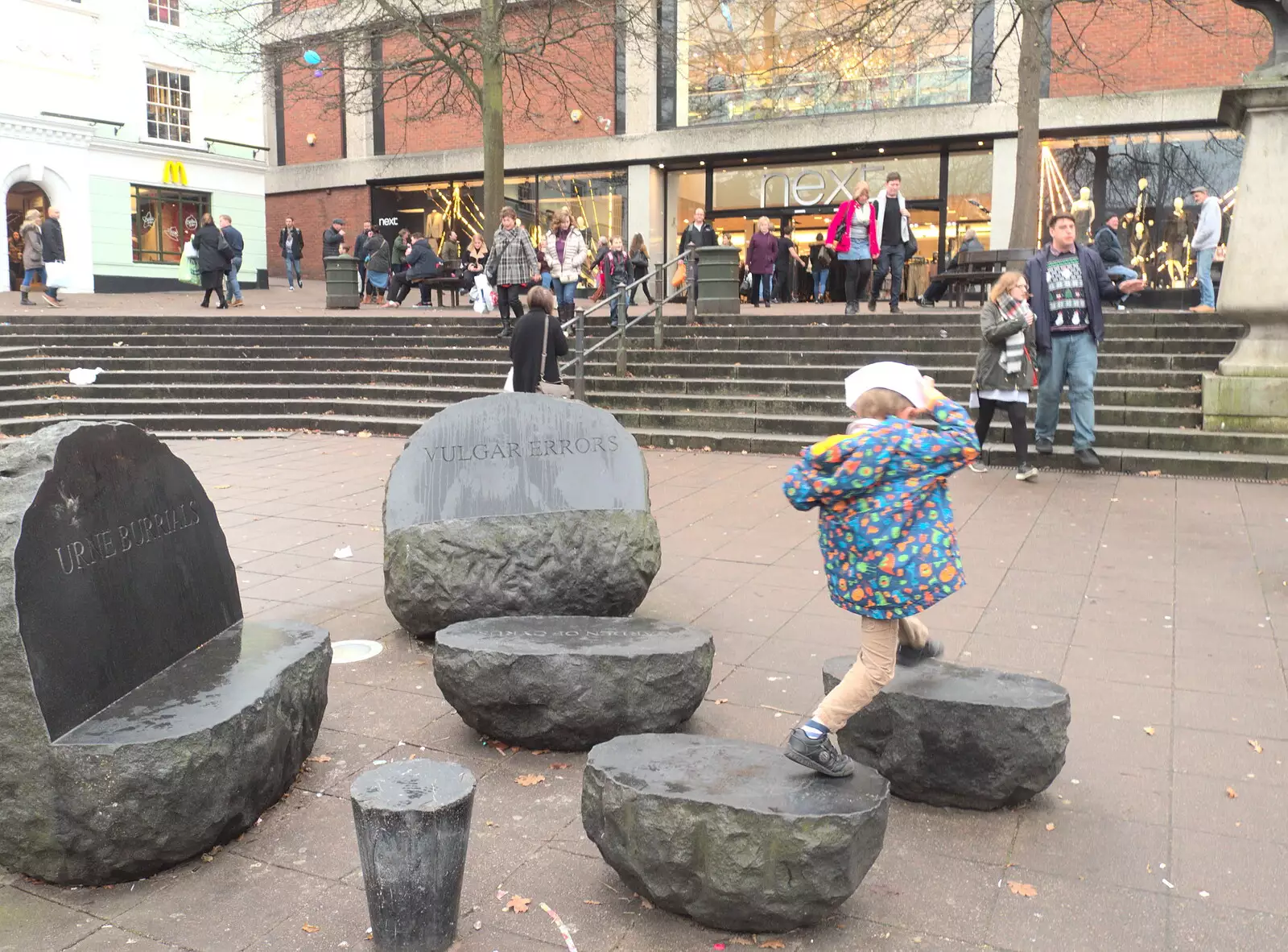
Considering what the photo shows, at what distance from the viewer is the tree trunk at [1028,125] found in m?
15.6

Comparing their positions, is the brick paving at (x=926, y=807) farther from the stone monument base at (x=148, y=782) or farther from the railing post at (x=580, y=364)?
the railing post at (x=580, y=364)

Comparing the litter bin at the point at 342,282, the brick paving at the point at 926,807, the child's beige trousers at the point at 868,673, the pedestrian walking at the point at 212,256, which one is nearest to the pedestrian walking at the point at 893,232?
the brick paving at the point at 926,807

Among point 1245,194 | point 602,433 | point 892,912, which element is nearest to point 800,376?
point 1245,194

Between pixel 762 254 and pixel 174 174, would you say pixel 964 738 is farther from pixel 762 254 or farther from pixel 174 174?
pixel 174 174

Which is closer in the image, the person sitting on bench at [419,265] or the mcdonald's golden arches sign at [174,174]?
the person sitting on bench at [419,265]

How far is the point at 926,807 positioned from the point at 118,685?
108 inches

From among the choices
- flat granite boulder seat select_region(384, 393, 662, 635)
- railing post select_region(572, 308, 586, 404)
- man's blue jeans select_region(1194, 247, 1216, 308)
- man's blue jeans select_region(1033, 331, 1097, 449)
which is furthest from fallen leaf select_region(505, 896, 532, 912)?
man's blue jeans select_region(1194, 247, 1216, 308)

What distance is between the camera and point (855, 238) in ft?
48.9

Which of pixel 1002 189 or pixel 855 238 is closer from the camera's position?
pixel 855 238

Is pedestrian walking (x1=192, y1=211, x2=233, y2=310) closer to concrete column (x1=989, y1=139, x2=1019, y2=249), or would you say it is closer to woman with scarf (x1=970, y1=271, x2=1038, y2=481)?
woman with scarf (x1=970, y1=271, x2=1038, y2=481)

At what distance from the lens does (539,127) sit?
1113 inches

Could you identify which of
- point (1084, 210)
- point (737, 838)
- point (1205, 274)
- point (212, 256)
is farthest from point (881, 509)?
point (1084, 210)

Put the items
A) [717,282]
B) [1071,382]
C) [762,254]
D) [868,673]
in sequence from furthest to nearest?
[762,254], [717,282], [1071,382], [868,673]

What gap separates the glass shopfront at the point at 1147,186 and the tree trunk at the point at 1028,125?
266 inches
